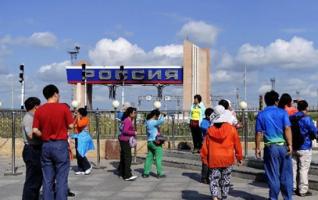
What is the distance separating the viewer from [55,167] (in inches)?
316

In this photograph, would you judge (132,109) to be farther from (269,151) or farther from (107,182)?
(269,151)

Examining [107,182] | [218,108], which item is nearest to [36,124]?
[218,108]

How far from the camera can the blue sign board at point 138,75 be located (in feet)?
125

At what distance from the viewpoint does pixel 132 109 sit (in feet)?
40.8

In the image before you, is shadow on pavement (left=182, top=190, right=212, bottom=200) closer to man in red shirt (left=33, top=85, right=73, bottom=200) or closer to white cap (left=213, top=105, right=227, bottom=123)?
white cap (left=213, top=105, right=227, bottom=123)

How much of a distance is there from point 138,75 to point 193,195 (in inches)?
1118

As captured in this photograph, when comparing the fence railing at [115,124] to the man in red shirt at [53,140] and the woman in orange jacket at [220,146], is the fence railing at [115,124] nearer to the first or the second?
the woman in orange jacket at [220,146]

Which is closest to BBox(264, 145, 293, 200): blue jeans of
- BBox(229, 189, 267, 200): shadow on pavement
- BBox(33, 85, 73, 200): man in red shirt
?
BBox(229, 189, 267, 200): shadow on pavement

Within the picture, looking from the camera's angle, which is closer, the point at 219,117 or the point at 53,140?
the point at 53,140

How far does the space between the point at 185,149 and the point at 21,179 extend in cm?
580

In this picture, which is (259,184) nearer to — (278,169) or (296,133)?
(296,133)

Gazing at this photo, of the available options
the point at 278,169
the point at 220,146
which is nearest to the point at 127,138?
the point at 220,146

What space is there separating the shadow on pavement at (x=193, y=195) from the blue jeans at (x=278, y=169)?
1.73 metres

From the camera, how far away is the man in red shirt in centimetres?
791
